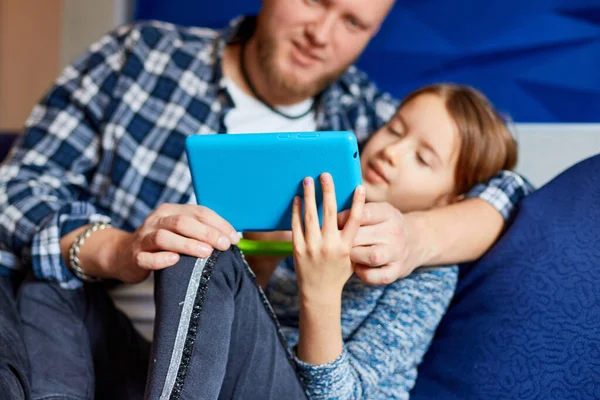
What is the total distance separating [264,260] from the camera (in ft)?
3.92

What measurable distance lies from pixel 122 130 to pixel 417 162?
2.05ft

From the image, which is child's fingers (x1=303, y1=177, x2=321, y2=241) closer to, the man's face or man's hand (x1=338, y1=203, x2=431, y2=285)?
Answer: man's hand (x1=338, y1=203, x2=431, y2=285)

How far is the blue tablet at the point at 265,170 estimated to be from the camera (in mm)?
833

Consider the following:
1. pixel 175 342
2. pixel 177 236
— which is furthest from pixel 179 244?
pixel 175 342

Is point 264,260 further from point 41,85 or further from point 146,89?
point 41,85

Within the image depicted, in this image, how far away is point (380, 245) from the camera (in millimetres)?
901

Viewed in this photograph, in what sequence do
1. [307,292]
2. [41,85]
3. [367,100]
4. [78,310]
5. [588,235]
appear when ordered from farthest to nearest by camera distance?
[41,85] → [367,100] → [78,310] → [588,235] → [307,292]

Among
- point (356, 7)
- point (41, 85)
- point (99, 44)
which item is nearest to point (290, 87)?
point (356, 7)

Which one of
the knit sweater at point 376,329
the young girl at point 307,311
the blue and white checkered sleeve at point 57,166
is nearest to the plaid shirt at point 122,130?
the blue and white checkered sleeve at point 57,166

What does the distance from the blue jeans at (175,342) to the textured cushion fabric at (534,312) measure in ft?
0.83

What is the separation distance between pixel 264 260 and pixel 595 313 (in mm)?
554

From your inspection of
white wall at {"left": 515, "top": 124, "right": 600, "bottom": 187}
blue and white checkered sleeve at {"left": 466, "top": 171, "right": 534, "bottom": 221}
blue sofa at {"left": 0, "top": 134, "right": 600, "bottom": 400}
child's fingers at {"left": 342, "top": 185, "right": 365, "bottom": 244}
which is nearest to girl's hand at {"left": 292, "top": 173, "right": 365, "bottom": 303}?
child's fingers at {"left": 342, "top": 185, "right": 365, "bottom": 244}

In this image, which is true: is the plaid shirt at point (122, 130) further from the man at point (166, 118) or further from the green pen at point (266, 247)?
the green pen at point (266, 247)

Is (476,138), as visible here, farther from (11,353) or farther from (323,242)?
(11,353)
